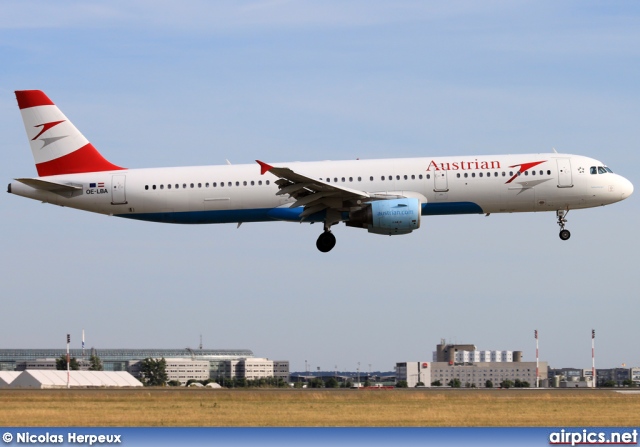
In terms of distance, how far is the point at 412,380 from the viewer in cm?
11219

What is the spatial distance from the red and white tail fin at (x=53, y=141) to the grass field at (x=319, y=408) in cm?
1521

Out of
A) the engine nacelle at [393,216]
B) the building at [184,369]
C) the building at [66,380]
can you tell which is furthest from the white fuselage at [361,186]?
the building at [184,369]

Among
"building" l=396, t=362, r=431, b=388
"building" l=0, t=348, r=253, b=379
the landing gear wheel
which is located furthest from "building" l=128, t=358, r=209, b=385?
the landing gear wheel

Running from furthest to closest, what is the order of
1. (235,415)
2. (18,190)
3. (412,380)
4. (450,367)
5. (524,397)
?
(450,367), (412,380), (18,190), (524,397), (235,415)

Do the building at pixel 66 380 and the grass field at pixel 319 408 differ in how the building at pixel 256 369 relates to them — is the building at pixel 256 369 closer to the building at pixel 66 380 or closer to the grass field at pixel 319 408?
the building at pixel 66 380

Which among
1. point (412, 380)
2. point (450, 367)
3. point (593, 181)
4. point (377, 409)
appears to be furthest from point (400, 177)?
point (450, 367)

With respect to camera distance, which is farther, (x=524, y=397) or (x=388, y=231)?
(x=388, y=231)

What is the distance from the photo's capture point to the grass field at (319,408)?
1258 inches

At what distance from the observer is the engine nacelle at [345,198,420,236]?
50312 mm

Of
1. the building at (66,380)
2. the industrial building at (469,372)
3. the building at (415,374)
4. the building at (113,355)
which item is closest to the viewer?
the building at (66,380)

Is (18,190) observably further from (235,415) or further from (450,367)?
(450,367)

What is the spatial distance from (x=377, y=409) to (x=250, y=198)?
66.8ft

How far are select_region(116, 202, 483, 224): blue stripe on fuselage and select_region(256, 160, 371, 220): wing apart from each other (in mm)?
731

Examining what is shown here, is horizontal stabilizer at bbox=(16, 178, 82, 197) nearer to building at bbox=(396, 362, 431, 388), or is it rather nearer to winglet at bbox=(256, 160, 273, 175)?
winglet at bbox=(256, 160, 273, 175)
